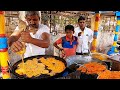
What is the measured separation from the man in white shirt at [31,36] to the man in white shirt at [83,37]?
412 mm

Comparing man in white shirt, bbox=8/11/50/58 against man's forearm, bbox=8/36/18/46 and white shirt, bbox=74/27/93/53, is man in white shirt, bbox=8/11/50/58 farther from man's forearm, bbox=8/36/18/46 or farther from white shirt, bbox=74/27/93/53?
white shirt, bbox=74/27/93/53

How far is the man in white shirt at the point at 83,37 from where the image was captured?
9.23 feet

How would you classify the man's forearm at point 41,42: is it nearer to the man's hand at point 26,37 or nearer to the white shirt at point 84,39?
the man's hand at point 26,37

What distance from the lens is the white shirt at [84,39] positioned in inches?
112

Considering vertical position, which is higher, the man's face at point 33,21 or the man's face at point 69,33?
the man's face at point 33,21

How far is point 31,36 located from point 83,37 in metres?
0.68

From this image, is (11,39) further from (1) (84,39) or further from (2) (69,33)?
(1) (84,39)

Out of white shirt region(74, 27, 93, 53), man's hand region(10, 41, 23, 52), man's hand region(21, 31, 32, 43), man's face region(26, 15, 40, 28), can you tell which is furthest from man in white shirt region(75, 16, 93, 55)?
man's hand region(10, 41, 23, 52)

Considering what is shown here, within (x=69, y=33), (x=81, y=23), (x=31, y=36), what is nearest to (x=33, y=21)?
(x=31, y=36)

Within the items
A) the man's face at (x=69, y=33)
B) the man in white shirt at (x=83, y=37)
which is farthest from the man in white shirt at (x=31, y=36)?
the man in white shirt at (x=83, y=37)

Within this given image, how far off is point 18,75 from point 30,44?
428 millimetres

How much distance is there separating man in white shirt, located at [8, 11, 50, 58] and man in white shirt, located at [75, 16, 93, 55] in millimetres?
412

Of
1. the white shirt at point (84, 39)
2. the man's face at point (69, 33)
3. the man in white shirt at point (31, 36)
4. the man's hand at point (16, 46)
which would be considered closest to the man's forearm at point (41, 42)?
the man in white shirt at point (31, 36)

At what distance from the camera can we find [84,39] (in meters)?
2.92
